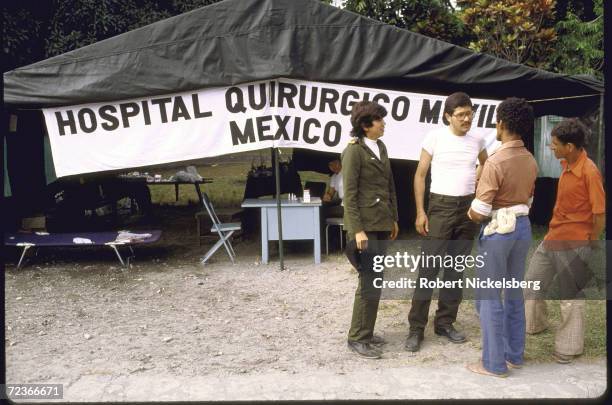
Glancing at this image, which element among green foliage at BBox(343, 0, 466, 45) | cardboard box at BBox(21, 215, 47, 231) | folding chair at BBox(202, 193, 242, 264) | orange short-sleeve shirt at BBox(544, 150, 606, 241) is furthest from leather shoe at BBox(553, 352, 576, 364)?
green foliage at BBox(343, 0, 466, 45)

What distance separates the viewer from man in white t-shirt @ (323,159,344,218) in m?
9.18

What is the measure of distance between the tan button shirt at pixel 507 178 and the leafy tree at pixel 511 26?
7.42 m

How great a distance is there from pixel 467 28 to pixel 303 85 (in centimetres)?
591

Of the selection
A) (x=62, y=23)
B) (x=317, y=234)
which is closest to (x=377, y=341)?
(x=317, y=234)

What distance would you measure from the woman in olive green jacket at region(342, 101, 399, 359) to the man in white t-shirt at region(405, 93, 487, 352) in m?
0.36

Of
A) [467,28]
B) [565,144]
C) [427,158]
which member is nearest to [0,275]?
[427,158]

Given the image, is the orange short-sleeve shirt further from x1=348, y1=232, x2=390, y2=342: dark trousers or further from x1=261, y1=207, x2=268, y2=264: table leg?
x1=261, y1=207, x2=268, y2=264: table leg

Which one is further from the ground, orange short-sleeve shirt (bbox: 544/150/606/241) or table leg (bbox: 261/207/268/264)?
orange short-sleeve shirt (bbox: 544/150/606/241)

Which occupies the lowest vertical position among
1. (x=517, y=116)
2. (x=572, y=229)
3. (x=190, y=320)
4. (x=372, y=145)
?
(x=190, y=320)

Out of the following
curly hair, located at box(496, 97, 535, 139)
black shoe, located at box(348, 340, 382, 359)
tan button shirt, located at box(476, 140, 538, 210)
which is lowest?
black shoe, located at box(348, 340, 382, 359)

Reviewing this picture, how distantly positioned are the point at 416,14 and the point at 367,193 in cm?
799

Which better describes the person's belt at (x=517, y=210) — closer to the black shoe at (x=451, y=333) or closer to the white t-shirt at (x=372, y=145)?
the white t-shirt at (x=372, y=145)

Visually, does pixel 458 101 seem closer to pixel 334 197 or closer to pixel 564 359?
pixel 564 359

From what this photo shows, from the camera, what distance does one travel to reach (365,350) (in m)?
5.01
